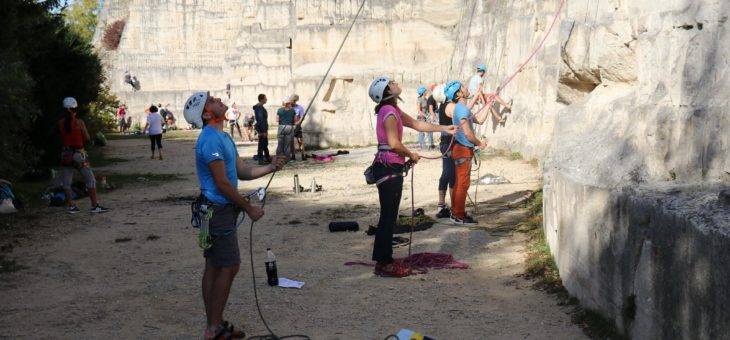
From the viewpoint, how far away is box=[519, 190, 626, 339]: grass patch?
5.76 metres

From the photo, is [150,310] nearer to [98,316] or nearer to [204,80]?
[98,316]

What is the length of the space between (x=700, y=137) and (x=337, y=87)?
732 inches

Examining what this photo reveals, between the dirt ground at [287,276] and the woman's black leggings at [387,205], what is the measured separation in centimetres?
28

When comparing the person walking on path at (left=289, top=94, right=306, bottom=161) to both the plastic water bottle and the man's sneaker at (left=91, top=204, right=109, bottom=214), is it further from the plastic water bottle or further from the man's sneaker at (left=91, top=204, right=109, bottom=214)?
the plastic water bottle

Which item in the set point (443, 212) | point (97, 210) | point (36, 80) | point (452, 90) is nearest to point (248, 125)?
point (36, 80)

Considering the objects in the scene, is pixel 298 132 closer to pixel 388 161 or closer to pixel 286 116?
pixel 286 116

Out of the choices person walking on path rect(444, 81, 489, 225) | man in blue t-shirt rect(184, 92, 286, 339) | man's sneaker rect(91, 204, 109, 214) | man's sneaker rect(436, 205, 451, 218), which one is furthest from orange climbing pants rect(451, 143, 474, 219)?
man's sneaker rect(91, 204, 109, 214)

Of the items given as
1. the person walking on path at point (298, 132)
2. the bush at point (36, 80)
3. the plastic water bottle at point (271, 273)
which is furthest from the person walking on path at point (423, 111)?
the plastic water bottle at point (271, 273)

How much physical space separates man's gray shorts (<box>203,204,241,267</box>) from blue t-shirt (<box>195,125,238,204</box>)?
77mm

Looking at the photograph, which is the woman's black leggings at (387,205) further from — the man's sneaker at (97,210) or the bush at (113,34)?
the bush at (113,34)

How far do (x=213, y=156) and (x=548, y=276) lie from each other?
10.9 ft

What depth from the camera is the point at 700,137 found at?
5879mm

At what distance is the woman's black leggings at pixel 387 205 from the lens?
7816mm

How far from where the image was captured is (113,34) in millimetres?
66125
